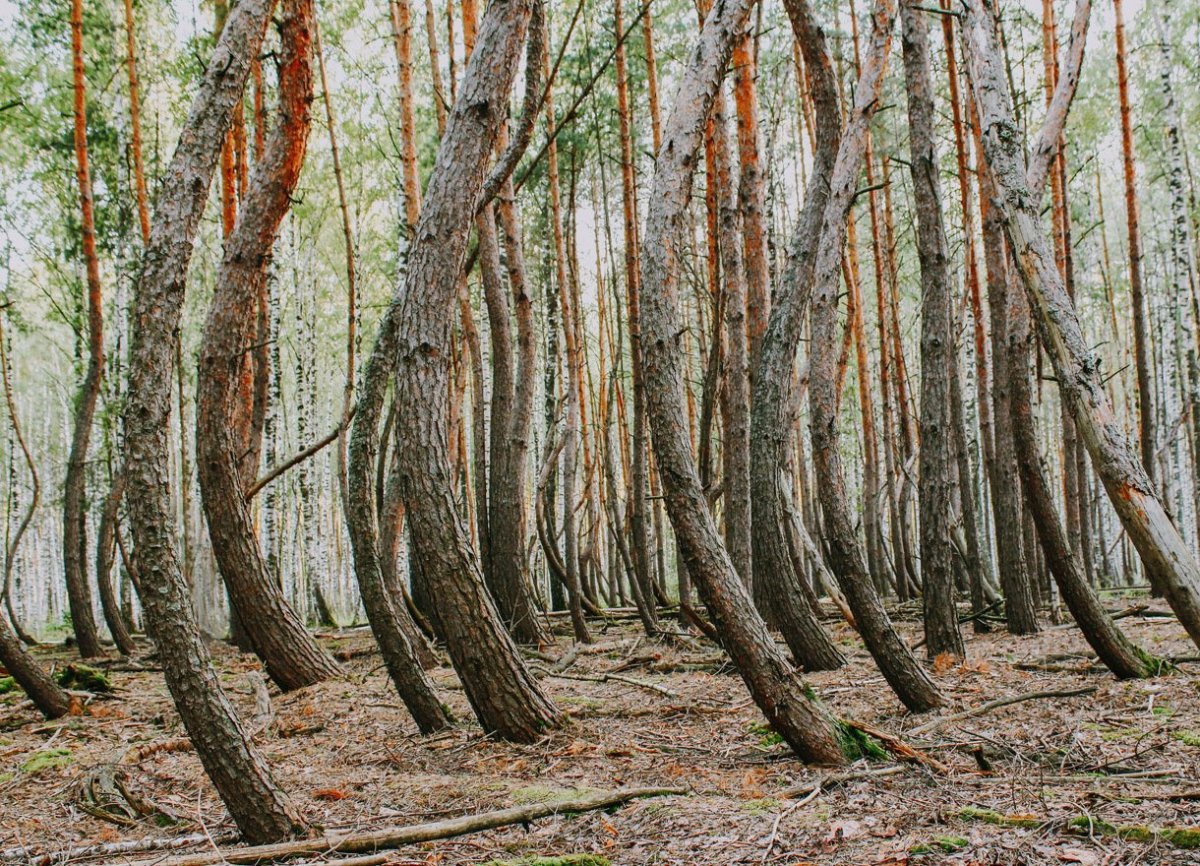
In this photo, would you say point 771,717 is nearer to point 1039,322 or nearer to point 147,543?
point 1039,322

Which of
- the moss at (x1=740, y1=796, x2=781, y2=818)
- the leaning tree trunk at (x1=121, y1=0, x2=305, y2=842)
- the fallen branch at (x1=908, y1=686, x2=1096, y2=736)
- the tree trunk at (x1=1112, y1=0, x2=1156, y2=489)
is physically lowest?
the moss at (x1=740, y1=796, x2=781, y2=818)

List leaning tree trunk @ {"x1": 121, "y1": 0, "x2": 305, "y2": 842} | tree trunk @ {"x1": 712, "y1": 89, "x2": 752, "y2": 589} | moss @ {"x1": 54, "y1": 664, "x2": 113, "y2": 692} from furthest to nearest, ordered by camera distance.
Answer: moss @ {"x1": 54, "y1": 664, "x2": 113, "y2": 692}, tree trunk @ {"x1": 712, "y1": 89, "x2": 752, "y2": 589}, leaning tree trunk @ {"x1": 121, "y1": 0, "x2": 305, "y2": 842}

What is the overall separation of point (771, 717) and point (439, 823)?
143 cm

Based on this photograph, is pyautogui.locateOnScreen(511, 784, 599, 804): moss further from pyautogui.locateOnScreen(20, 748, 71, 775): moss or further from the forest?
pyautogui.locateOnScreen(20, 748, 71, 775): moss

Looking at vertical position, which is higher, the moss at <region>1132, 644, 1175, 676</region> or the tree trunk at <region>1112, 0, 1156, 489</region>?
the tree trunk at <region>1112, 0, 1156, 489</region>

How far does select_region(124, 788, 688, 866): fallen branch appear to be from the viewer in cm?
284

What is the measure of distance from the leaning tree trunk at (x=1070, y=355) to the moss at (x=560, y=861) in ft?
7.81

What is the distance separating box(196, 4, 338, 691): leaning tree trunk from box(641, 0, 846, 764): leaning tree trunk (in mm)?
2287

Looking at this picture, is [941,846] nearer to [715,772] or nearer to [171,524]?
[715,772]

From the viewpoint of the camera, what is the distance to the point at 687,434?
151 inches

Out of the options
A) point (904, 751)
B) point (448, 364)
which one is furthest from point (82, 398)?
point (904, 751)

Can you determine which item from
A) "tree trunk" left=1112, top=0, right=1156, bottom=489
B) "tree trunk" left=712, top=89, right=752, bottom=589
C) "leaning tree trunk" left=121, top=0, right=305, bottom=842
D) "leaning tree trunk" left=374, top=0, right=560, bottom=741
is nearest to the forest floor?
"leaning tree trunk" left=121, top=0, right=305, bottom=842

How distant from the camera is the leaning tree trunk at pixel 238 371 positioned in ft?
16.1

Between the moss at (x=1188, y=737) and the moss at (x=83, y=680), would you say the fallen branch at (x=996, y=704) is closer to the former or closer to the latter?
the moss at (x=1188, y=737)
